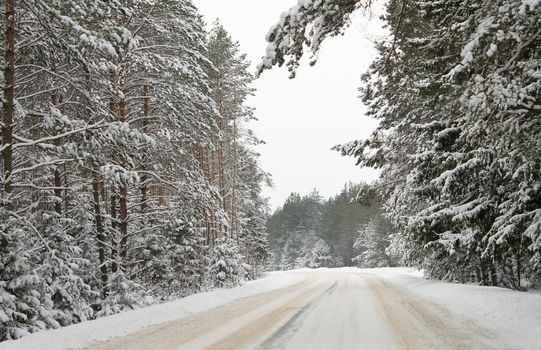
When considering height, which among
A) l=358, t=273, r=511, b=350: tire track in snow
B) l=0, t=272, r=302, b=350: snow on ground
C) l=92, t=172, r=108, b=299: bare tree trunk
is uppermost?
l=92, t=172, r=108, b=299: bare tree trunk

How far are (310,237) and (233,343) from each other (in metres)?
84.7

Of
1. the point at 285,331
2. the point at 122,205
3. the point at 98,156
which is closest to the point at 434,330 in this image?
the point at 285,331

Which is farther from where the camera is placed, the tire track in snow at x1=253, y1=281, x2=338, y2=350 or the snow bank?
the snow bank

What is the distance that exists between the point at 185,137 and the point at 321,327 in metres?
8.60

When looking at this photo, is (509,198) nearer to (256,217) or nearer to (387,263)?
(256,217)

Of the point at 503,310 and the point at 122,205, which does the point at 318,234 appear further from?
the point at 503,310

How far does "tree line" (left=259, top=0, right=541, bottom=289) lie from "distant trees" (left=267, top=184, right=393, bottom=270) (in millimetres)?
51468

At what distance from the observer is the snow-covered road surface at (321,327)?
22.9 ft

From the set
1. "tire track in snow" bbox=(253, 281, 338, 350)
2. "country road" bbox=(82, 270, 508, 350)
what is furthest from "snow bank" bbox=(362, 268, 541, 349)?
"tire track in snow" bbox=(253, 281, 338, 350)

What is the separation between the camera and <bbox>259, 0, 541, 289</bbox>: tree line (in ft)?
19.0

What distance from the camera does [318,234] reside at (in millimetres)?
90750

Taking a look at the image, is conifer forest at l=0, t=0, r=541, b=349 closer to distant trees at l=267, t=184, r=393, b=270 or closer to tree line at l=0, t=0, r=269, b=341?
tree line at l=0, t=0, r=269, b=341

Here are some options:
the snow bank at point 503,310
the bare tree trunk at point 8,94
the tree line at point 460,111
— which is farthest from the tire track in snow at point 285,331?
the bare tree trunk at point 8,94

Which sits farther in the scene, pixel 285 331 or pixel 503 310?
pixel 503 310
